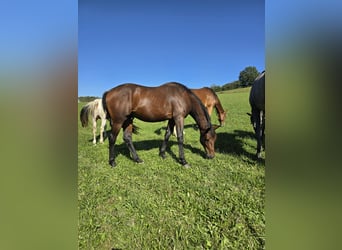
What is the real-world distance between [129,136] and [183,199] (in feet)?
2.88

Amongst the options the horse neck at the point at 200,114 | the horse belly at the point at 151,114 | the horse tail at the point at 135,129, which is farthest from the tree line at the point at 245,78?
the horse tail at the point at 135,129

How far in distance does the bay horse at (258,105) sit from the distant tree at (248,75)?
36 mm

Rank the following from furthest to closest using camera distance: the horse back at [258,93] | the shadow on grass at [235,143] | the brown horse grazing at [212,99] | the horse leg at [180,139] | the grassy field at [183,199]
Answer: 1. the horse leg at [180,139]
2. the brown horse grazing at [212,99]
3. the shadow on grass at [235,143]
4. the grassy field at [183,199]
5. the horse back at [258,93]

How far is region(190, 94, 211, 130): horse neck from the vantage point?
2.42 metres

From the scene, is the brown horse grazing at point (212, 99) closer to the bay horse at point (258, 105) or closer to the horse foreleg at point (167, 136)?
the bay horse at point (258, 105)

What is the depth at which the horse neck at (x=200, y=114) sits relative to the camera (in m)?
2.42

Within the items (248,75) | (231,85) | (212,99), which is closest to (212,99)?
(212,99)

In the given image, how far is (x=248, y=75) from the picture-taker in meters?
1.19
